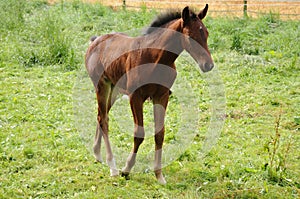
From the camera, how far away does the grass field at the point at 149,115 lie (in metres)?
5.51

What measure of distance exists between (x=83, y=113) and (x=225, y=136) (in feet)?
7.85

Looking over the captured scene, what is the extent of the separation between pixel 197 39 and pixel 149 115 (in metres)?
3.04

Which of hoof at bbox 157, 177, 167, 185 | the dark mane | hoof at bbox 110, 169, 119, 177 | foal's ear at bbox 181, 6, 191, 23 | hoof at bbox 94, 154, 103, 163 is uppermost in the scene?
foal's ear at bbox 181, 6, 191, 23

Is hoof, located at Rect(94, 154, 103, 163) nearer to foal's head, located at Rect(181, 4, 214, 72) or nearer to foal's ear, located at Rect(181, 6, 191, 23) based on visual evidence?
foal's head, located at Rect(181, 4, 214, 72)

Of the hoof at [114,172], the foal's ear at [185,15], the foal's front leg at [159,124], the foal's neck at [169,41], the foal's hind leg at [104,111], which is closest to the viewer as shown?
the foal's ear at [185,15]

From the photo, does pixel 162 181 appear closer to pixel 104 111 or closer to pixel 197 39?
pixel 104 111

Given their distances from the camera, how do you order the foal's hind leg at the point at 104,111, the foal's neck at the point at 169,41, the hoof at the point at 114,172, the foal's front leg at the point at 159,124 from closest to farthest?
the foal's neck at the point at 169,41 < the foal's front leg at the point at 159,124 < the hoof at the point at 114,172 < the foal's hind leg at the point at 104,111

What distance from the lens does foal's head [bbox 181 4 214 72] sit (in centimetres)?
501

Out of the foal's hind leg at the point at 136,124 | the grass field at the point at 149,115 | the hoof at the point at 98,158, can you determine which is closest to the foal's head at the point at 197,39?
the foal's hind leg at the point at 136,124

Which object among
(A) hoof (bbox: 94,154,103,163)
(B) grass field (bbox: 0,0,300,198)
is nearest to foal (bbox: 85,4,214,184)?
(A) hoof (bbox: 94,154,103,163)

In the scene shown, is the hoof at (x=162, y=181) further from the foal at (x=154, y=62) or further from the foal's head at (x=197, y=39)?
the foal's head at (x=197, y=39)

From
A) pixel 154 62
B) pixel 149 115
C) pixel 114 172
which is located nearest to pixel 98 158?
pixel 114 172

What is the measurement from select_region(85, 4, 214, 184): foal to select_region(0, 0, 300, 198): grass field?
21.5 inches

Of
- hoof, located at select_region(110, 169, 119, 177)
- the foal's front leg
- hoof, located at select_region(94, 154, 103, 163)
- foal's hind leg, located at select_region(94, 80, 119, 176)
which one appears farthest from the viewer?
hoof, located at select_region(94, 154, 103, 163)
